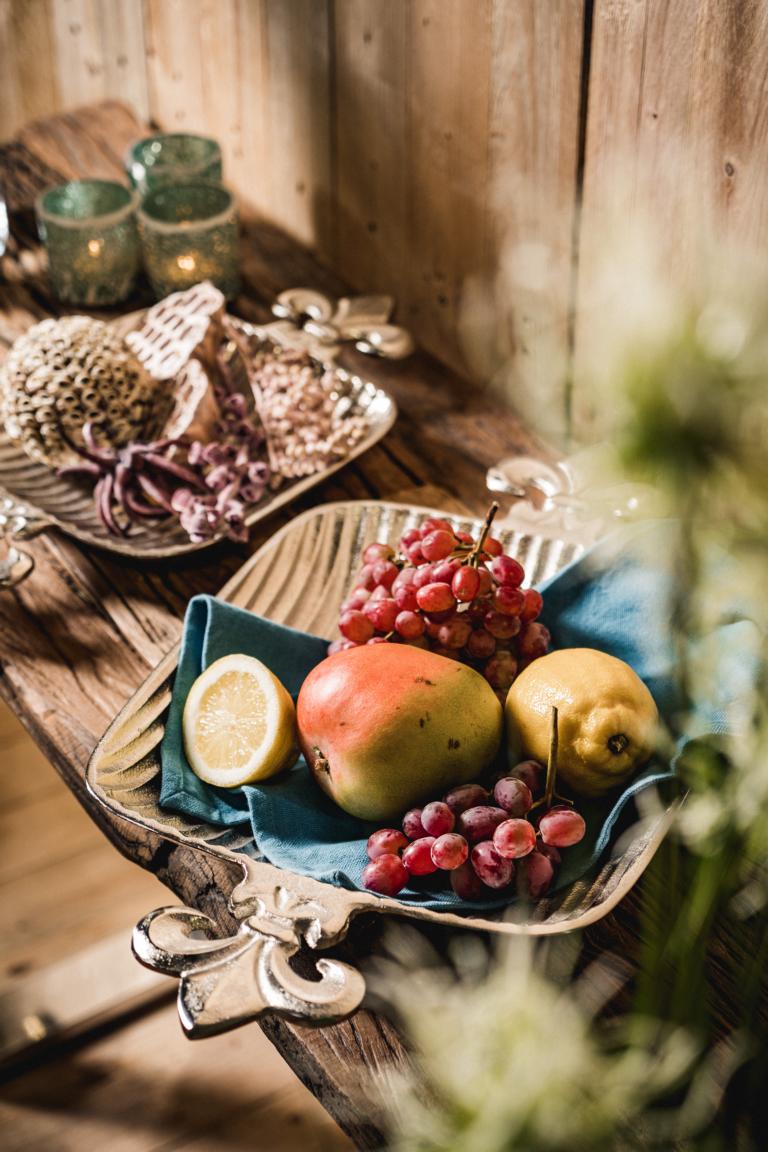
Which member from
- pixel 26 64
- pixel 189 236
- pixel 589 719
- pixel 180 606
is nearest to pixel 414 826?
pixel 589 719

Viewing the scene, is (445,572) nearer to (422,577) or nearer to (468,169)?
(422,577)

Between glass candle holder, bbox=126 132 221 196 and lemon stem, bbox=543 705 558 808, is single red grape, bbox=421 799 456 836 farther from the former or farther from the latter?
glass candle holder, bbox=126 132 221 196

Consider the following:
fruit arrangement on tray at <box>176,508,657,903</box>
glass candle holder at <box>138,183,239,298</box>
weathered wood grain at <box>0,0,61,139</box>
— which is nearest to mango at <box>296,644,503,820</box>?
fruit arrangement on tray at <box>176,508,657,903</box>

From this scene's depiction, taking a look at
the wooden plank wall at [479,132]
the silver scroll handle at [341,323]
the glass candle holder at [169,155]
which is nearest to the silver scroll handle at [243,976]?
the wooden plank wall at [479,132]

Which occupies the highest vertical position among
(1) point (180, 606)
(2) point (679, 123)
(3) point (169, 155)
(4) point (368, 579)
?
(2) point (679, 123)

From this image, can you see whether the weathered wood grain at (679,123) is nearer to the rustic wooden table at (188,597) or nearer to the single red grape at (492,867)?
the rustic wooden table at (188,597)

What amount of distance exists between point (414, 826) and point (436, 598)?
0.16m

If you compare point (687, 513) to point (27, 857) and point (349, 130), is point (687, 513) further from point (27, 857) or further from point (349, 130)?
point (27, 857)

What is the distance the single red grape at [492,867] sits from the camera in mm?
653

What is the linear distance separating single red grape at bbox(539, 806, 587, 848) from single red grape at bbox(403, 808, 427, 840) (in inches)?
2.9

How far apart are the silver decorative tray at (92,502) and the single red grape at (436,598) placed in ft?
1.05

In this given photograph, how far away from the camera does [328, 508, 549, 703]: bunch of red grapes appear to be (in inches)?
30.7

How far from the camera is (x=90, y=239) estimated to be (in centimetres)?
140

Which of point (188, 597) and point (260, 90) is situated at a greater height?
point (260, 90)
